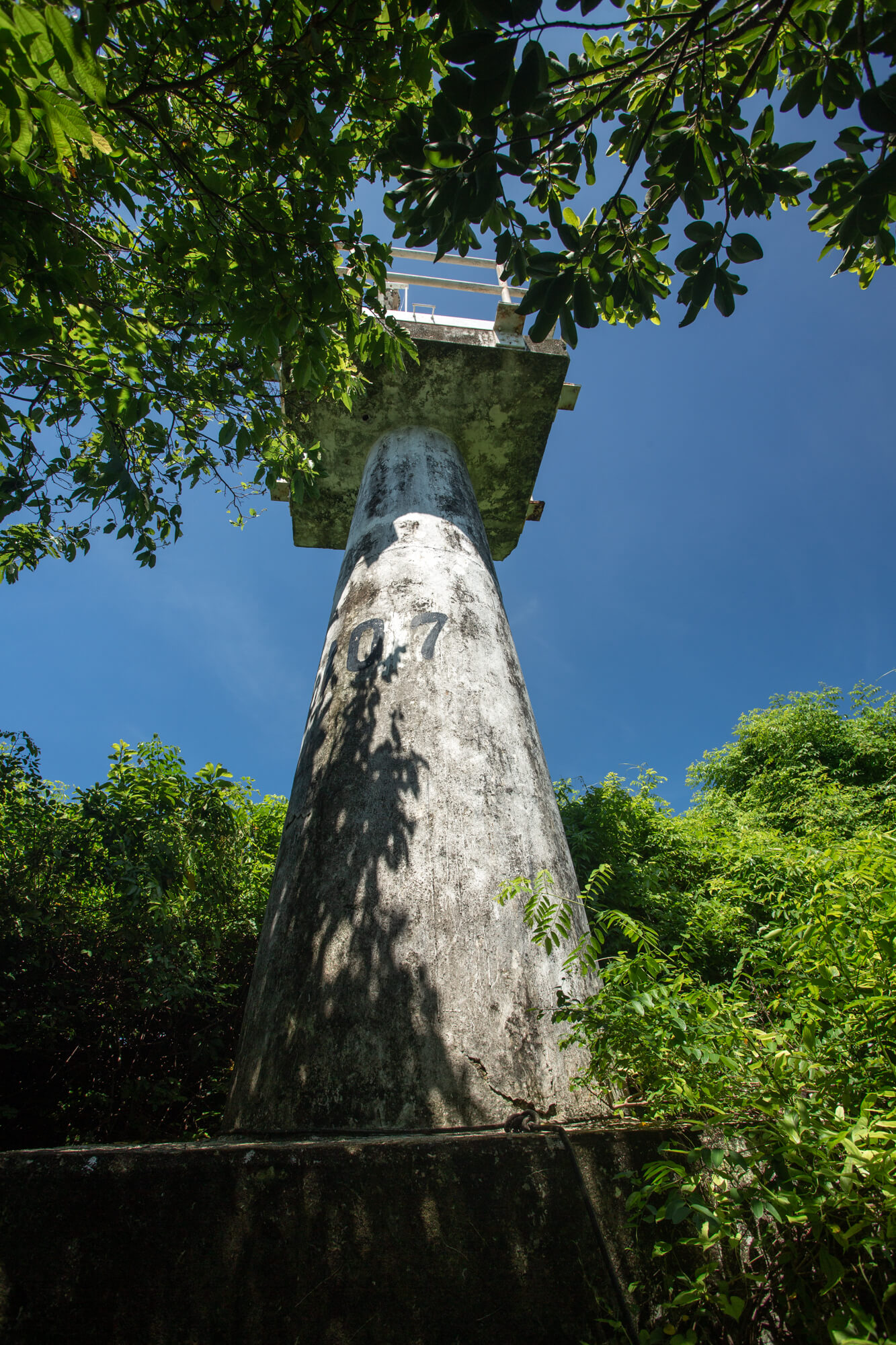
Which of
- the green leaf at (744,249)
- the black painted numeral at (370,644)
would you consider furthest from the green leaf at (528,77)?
the black painted numeral at (370,644)

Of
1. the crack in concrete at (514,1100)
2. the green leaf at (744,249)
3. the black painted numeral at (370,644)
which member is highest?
the green leaf at (744,249)

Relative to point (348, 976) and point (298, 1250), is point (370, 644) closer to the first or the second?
point (348, 976)

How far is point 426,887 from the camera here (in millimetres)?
2529

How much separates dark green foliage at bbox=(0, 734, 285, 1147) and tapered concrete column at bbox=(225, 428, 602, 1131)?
89.9 inches

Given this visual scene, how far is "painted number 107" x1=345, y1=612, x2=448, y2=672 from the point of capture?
11.6 feet

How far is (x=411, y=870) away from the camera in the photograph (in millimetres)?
2586

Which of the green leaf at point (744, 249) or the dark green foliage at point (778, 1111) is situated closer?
the dark green foliage at point (778, 1111)

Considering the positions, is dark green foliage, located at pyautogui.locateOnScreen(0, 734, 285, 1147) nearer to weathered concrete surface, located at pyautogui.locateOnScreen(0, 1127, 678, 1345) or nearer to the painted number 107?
the painted number 107

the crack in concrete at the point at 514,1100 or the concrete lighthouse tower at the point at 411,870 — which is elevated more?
the concrete lighthouse tower at the point at 411,870

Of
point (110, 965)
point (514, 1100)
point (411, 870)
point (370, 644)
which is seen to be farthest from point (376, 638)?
point (110, 965)

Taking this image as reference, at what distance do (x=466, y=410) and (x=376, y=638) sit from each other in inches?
150

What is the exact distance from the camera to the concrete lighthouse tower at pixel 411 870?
210cm

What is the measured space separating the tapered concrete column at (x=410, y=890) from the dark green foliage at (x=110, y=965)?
228 centimetres

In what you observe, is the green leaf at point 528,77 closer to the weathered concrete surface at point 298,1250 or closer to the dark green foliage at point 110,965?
the weathered concrete surface at point 298,1250
